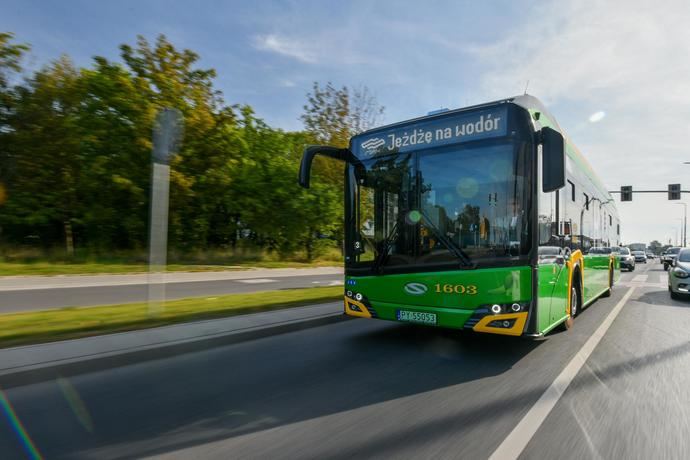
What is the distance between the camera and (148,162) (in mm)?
21516

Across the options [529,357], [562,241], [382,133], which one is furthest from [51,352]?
[562,241]

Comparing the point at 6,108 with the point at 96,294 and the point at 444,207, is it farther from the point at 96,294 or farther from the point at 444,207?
the point at 444,207

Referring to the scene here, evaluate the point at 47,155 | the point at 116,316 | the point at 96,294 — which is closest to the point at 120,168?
the point at 47,155

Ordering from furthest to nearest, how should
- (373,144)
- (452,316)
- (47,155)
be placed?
(47,155), (373,144), (452,316)

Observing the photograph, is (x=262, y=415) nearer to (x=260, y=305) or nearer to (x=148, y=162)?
(x=260, y=305)

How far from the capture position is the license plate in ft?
18.2

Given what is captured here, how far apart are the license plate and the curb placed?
2265 millimetres

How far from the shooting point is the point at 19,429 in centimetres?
341

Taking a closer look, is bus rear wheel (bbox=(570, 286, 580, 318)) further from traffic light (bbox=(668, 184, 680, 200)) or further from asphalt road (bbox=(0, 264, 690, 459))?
traffic light (bbox=(668, 184, 680, 200))

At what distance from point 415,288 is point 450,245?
0.75 m

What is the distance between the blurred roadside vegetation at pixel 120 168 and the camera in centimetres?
2027

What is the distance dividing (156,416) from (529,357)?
4.39 m

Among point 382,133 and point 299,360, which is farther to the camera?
point 382,133

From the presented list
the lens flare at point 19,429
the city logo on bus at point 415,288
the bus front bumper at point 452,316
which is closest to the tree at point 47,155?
the lens flare at point 19,429
